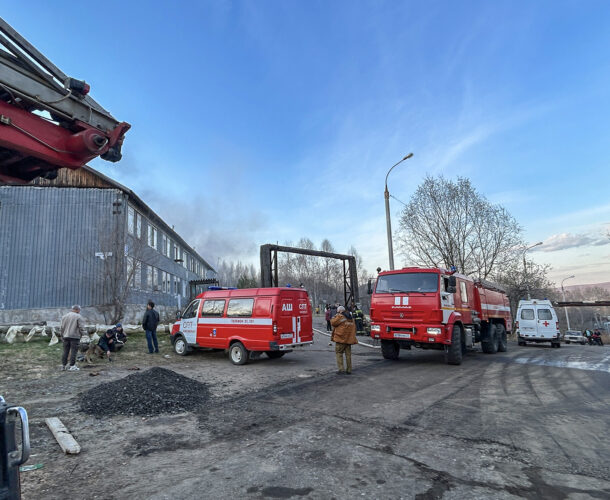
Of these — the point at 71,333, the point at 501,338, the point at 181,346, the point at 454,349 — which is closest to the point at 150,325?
the point at 181,346

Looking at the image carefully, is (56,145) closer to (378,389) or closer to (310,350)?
(378,389)

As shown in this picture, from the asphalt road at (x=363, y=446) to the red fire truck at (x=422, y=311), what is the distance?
2633mm

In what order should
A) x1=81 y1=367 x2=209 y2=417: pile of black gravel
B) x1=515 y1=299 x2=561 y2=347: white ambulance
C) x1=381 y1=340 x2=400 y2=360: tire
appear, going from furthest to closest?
x1=515 y1=299 x2=561 y2=347: white ambulance < x1=381 y1=340 x2=400 y2=360: tire < x1=81 y1=367 x2=209 y2=417: pile of black gravel

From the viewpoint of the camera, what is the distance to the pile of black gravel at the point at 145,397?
6.58m

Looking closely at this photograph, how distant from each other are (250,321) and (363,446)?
7073mm

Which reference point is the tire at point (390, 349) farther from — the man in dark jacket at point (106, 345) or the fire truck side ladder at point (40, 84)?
the fire truck side ladder at point (40, 84)

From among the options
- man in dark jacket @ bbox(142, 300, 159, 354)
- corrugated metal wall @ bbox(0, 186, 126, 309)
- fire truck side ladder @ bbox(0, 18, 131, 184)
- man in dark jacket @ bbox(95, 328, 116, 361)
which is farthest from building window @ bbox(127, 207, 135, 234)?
fire truck side ladder @ bbox(0, 18, 131, 184)

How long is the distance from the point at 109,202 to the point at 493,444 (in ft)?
70.3

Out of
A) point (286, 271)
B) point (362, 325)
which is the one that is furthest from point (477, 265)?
point (286, 271)

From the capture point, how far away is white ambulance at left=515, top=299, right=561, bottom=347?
21.5 metres

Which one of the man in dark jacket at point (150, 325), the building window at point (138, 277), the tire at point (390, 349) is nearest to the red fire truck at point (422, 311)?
the tire at point (390, 349)

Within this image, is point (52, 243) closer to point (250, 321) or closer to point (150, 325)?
point (150, 325)

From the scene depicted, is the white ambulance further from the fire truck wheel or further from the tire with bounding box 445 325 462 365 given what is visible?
the tire with bounding box 445 325 462 365

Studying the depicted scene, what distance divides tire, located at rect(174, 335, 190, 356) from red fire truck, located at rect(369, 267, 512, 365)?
6.69m
